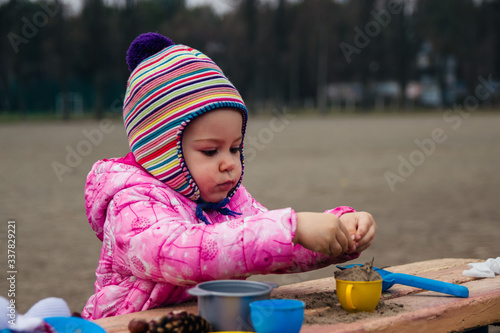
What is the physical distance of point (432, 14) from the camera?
5928 centimetres

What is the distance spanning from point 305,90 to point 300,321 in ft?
215

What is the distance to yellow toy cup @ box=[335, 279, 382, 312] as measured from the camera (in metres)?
1.56

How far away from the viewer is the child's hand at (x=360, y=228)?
5.74 ft

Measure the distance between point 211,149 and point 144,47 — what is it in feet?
1.52

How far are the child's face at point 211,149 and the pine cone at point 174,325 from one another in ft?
1.97

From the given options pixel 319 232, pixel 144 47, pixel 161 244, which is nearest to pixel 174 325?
pixel 161 244

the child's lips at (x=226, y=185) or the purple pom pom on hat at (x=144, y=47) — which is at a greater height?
the purple pom pom on hat at (x=144, y=47)

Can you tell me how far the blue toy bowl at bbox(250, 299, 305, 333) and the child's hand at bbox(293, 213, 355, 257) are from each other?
0.24m

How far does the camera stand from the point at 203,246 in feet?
5.18

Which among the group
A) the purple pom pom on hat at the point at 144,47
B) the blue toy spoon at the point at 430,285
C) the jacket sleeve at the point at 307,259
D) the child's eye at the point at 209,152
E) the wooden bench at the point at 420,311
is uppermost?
the purple pom pom on hat at the point at 144,47

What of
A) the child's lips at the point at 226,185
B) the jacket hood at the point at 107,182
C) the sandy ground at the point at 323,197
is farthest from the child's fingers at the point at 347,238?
the sandy ground at the point at 323,197

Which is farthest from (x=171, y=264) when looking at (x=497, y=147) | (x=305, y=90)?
(x=305, y=90)

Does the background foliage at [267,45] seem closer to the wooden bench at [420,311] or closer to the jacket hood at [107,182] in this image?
→ the jacket hood at [107,182]

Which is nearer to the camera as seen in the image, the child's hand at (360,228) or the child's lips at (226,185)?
the child's hand at (360,228)
